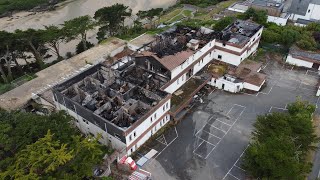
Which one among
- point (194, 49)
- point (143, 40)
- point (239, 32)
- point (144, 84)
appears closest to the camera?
point (144, 84)

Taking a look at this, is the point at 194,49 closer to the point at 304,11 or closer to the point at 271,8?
the point at 271,8

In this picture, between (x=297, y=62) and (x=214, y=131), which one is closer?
(x=214, y=131)

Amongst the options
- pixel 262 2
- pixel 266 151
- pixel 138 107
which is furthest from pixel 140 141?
pixel 262 2

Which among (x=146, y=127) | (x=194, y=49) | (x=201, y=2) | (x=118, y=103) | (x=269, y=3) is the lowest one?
(x=146, y=127)

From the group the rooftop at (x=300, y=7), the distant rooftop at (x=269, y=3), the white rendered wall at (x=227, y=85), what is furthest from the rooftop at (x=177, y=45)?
the rooftop at (x=300, y=7)

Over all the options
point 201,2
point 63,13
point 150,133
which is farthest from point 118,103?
point 201,2

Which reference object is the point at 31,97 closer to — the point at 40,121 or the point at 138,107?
the point at 40,121
